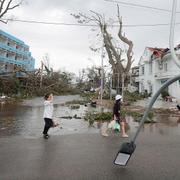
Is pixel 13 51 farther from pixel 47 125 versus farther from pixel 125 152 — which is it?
pixel 125 152

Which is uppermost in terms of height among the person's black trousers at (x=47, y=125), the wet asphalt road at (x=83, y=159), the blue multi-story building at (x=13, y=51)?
the blue multi-story building at (x=13, y=51)

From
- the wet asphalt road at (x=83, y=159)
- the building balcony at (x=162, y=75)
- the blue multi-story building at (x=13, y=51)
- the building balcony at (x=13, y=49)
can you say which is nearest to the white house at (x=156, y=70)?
the building balcony at (x=162, y=75)

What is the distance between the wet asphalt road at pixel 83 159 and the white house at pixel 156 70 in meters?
26.1

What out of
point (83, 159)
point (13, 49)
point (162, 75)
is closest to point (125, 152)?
point (83, 159)

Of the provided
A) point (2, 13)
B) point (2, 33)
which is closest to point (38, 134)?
point (2, 13)

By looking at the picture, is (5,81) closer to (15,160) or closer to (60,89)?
(60,89)

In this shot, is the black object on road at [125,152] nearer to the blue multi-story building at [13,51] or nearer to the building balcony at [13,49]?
the blue multi-story building at [13,51]

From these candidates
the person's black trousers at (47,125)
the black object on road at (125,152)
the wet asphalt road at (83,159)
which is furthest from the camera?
the person's black trousers at (47,125)

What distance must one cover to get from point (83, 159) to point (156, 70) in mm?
37374

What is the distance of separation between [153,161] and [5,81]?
31.7 m

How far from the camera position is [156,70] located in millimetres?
42719

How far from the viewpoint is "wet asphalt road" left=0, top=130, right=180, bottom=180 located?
5.63 meters

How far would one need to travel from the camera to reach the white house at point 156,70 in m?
35.9

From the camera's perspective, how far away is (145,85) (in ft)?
158
